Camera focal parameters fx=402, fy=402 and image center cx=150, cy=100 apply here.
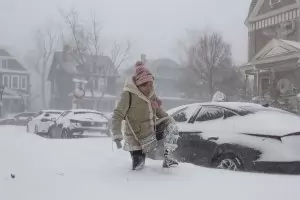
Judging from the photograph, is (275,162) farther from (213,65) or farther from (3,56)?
(3,56)

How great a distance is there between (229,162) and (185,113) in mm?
1580

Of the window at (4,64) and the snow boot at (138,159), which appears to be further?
the window at (4,64)

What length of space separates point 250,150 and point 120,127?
76.8 inches

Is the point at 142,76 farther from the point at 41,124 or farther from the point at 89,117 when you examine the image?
the point at 41,124

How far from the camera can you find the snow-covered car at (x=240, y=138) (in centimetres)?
531

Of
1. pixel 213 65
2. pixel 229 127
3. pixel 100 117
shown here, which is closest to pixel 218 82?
A: pixel 213 65

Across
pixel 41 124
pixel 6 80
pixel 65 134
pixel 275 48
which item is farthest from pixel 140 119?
pixel 6 80

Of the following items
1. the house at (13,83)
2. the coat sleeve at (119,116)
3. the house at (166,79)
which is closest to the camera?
the coat sleeve at (119,116)

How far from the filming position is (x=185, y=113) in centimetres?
704

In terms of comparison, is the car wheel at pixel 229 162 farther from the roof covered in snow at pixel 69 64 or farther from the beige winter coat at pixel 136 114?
the roof covered in snow at pixel 69 64

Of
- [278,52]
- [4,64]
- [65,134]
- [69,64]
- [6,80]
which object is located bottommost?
[65,134]

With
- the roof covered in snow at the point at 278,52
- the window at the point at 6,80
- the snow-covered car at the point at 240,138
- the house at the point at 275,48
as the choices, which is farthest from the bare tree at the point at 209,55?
the window at the point at 6,80

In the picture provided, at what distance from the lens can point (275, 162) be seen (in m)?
5.29

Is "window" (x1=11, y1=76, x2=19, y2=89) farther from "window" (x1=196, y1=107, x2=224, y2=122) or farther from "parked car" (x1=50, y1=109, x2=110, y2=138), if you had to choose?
"window" (x1=196, y1=107, x2=224, y2=122)
